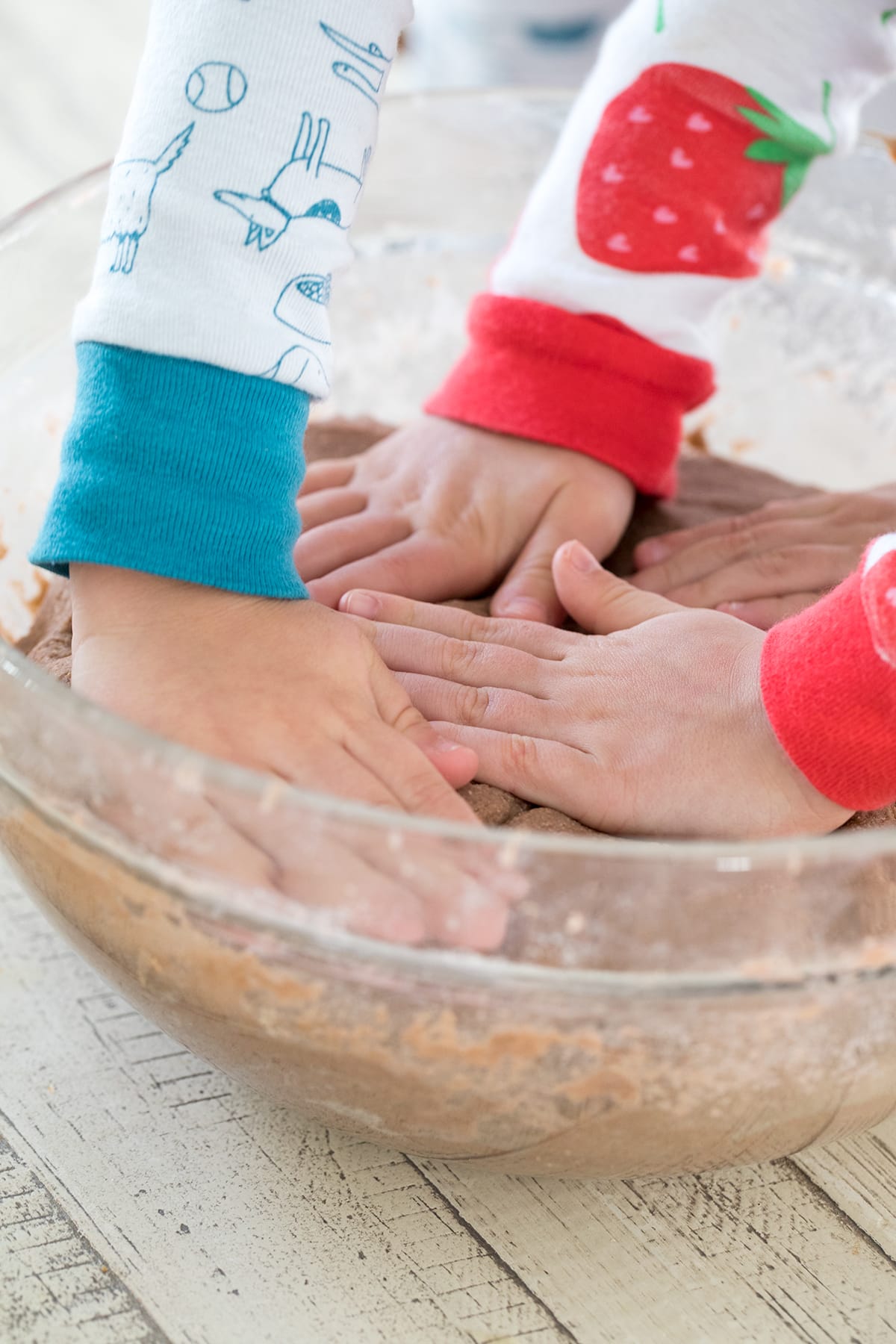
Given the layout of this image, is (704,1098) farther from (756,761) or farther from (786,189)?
(786,189)

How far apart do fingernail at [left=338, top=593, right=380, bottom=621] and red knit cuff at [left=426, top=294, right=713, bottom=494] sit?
0.54ft

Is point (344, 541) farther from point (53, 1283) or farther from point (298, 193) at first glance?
point (53, 1283)

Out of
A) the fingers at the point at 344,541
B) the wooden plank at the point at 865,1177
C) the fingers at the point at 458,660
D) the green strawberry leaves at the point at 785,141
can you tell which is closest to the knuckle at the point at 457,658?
the fingers at the point at 458,660

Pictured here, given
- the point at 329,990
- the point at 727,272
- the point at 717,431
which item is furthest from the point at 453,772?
the point at 717,431

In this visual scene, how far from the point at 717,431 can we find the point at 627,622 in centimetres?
41

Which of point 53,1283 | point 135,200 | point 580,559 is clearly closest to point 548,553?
point 580,559

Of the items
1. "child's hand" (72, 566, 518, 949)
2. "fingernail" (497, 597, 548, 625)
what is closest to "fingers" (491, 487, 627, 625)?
"fingernail" (497, 597, 548, 625)

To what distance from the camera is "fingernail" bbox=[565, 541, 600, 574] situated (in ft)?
1.94

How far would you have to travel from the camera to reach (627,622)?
58cm

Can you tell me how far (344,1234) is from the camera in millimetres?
476

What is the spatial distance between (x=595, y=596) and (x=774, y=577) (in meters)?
0.12

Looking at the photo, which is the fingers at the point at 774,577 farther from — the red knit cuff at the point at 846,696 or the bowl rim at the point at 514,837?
the bowl rim at the point at 514,837

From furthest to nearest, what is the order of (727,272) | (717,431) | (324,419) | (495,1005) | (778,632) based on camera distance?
(717,431) → (324,419) → (727,272) → (778,632) → (495,1005)

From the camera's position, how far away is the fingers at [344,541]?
0.63 metres
